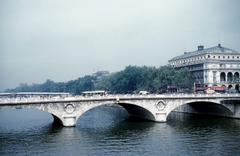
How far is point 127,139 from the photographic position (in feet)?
161

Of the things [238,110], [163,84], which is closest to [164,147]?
[238,110]

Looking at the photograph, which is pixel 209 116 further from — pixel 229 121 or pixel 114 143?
pixel 114 143

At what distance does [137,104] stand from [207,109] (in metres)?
21.6

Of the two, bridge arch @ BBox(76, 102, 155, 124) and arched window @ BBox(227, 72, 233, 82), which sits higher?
arched window @ BBox(227, 72, 233, 82)

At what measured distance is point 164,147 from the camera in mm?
43000

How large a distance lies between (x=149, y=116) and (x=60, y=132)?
19.8 m

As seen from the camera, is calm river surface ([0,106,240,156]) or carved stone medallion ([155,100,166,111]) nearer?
calm river surface ([0,106,240,156])

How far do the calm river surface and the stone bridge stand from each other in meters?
2.31

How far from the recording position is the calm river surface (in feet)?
137

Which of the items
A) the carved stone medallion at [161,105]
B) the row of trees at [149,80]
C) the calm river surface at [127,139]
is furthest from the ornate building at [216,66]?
the carved stone medallion at [161,105]

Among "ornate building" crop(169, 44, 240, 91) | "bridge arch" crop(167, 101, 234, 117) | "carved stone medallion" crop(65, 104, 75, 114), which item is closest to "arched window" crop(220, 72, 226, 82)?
"ornate building" crop(169, 44, 240, 91)

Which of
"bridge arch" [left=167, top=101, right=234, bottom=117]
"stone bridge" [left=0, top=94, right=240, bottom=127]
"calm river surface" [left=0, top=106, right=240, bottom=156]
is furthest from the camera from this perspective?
"bridge arch" [left=167, top=101, right=234, bottom=117]

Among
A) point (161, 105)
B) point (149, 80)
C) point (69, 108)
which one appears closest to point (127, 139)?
point (69, 108)

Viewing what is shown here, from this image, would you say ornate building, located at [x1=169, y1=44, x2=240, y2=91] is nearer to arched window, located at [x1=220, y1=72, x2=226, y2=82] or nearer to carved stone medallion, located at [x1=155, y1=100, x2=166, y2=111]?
arched window, located at [x1=220, y1=72, x2=226, y2=82]
